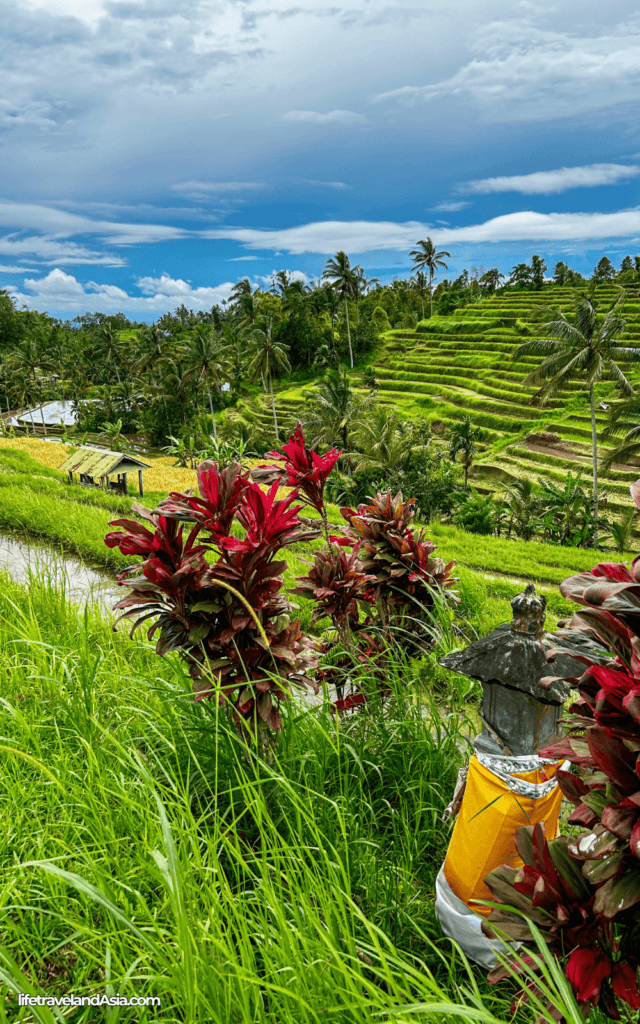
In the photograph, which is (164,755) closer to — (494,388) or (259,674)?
(259,674)

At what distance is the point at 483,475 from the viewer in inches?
1110

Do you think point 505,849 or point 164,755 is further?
point 164,755

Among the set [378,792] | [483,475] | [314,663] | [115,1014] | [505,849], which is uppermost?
[314,663]

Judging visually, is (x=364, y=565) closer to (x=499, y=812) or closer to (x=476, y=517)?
(x=499, y=812)

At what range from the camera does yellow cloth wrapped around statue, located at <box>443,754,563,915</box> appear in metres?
1.42

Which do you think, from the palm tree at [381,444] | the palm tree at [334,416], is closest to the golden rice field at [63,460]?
the palm tree at [334,416]

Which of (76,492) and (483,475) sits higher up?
(76,492)

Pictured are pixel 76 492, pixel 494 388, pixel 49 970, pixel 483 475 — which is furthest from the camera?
pixel 494 388

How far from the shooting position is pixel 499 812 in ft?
4.63

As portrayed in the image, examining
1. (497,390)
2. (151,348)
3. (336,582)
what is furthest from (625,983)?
(151,348)

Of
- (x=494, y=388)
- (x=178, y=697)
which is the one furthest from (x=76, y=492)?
(x=494, y=388)

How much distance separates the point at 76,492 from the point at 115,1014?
7516mm

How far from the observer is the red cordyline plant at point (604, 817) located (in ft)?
3.23

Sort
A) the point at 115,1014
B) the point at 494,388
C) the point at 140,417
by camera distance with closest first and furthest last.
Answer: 1. the point at 115,1014
2. the point at 494,388
3. the point at 140,417
